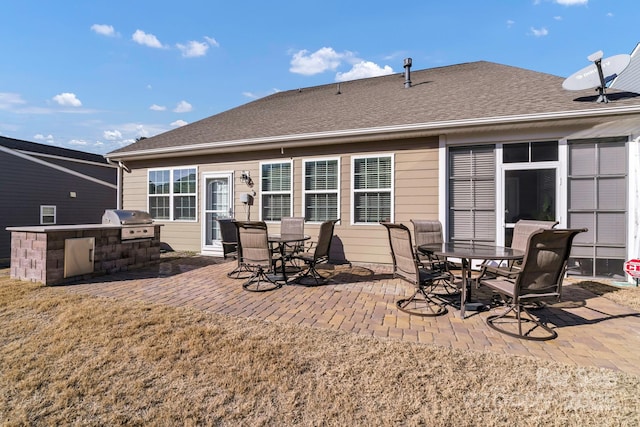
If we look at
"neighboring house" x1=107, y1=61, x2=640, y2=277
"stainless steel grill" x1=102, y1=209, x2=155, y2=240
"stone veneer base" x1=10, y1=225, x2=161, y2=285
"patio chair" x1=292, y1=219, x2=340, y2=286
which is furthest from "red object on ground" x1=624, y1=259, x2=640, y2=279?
"stone veneer base" x1=10, y1=225, x2=161, y2=285

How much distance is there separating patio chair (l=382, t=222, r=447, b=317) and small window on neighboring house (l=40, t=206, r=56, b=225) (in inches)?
550

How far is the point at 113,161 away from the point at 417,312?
9.19 meters

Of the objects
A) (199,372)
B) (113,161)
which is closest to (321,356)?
(199,372)

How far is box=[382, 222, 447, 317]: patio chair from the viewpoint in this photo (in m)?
3.38

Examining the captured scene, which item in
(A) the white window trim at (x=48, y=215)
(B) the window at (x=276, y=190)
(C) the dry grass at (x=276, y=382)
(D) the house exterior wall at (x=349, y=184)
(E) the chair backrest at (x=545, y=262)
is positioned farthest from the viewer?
(A) the white window trim at (x=48, y=215)

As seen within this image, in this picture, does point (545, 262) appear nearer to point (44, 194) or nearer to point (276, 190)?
point (276, 190)

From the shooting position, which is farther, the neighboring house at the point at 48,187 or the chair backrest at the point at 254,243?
the neighboring house at the point at 48,187

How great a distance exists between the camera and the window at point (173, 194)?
804cm

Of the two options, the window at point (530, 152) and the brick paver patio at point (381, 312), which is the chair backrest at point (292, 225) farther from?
the window at point (530, 152)

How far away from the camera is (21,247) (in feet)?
16.1

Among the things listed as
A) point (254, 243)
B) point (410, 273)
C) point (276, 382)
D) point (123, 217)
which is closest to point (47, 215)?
point (123, 217)

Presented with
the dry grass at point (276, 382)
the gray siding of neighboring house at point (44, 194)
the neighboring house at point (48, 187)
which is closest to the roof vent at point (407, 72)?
the dry grass at point (276, 382)

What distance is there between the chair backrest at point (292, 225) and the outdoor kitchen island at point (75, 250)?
112 inches

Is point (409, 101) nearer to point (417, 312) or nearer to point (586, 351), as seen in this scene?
point (417, 312)
